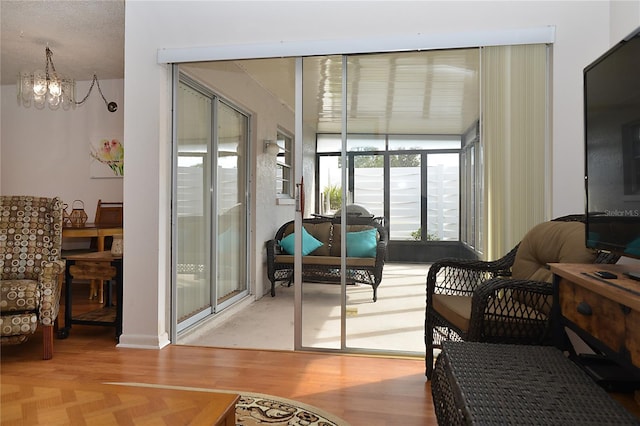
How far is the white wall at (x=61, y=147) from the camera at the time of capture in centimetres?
536

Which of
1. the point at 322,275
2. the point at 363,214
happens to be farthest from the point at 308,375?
the point at 363,214

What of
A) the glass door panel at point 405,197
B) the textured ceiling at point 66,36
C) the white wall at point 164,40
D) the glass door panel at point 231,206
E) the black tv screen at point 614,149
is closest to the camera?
the black tv screen at point 614,149

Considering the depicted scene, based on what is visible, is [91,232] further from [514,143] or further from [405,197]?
[514,143]

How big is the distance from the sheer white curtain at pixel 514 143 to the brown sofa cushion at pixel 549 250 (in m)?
0.37

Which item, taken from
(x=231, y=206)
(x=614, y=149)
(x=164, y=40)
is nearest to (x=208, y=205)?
(x=231, y=206)

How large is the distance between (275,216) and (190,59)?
2.59 m

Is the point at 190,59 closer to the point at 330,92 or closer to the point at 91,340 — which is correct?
the point at 330,92

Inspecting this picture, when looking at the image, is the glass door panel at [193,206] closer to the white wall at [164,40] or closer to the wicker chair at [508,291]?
the white wall at [164,40]

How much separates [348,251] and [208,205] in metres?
1.60

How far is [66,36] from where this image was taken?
4.03 m

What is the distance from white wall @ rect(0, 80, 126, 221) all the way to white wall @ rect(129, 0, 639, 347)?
2.47m

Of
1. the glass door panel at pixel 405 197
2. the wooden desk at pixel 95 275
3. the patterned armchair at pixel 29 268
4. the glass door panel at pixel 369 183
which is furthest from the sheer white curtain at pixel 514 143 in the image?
the patterned armchair at pixel 29 268

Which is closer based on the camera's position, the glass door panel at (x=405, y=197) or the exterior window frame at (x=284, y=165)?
the glass door panel at (x=405, y=197)

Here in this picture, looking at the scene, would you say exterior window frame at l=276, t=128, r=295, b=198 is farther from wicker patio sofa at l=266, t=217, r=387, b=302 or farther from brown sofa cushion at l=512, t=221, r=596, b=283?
brown sofa cushion at l=512, t=221, r=596, b=283
